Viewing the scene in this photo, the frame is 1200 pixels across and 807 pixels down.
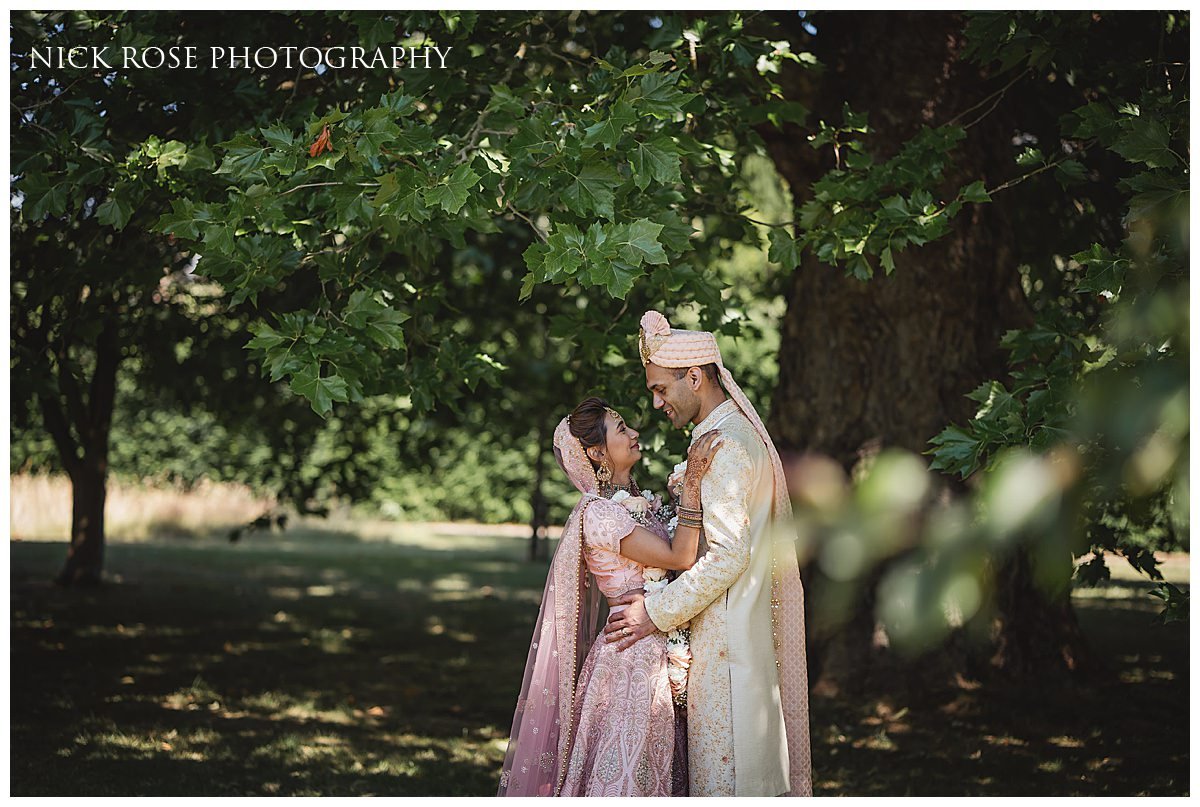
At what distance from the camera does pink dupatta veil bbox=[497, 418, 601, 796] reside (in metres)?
3.61

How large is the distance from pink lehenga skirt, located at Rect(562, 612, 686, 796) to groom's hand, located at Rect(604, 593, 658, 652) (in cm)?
4

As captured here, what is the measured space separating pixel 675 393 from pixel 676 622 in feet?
2.34

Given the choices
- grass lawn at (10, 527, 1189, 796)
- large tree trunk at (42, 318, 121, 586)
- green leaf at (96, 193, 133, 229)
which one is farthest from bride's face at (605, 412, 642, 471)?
large tree trunk at (42, 318, 121, 586)

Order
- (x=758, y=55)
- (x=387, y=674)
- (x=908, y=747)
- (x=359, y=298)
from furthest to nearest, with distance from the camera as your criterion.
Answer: (x=387, y=674) → (x=908, y=747) → (x=758, y=55) → (x=359, y=298)

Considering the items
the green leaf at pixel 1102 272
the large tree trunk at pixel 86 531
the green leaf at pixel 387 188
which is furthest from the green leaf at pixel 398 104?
the large tree trunk at pixel 86 531

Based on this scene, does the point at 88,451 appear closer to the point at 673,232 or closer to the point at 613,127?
the point at 673,232

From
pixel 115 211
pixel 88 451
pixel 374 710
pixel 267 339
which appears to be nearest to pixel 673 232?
pixel 267 339

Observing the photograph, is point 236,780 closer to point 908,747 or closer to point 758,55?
point 908,747

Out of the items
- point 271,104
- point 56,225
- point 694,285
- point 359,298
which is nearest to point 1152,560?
point 694,285

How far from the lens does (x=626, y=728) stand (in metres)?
3.53

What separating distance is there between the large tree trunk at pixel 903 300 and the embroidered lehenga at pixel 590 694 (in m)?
3.41

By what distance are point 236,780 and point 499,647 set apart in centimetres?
443

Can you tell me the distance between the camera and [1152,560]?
434cm

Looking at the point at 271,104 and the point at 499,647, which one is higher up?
the point at 271,104
